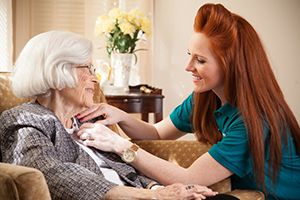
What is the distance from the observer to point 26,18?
3.75m

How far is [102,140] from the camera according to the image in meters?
1.82

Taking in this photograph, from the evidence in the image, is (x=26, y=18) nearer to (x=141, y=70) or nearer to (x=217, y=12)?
(x=141, y=70)

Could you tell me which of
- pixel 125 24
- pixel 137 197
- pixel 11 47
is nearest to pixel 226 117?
pixel 137 197

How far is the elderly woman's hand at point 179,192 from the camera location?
1.47 meters

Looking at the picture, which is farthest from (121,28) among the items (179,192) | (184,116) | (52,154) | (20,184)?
(20,184)

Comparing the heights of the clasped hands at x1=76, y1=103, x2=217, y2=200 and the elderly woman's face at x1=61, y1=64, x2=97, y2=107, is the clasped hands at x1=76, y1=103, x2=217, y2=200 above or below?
below

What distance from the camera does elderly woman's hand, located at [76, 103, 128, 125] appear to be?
196 centimetres

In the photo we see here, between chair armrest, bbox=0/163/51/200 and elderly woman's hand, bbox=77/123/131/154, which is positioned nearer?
chair armrest, bbox=0/163/51/200

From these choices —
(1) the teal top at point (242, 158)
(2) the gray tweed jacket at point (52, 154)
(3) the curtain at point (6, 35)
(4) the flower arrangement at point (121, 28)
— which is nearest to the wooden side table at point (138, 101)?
(4) the flower arrangement at point (121, 28)

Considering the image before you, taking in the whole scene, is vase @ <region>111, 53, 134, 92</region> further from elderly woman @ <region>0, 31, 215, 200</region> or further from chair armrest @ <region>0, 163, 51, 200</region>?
chair armrest @ <region>0, 163, 51, 200</region>

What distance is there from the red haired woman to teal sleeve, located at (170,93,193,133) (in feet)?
0.98

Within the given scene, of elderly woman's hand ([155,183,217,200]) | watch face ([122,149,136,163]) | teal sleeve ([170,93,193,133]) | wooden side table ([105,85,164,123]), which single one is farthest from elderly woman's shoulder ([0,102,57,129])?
wooden side table ([105,85,164,123])

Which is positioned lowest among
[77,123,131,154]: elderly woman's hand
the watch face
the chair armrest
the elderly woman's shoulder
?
the watch face

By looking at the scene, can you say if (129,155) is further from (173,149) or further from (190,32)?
(190,32)
